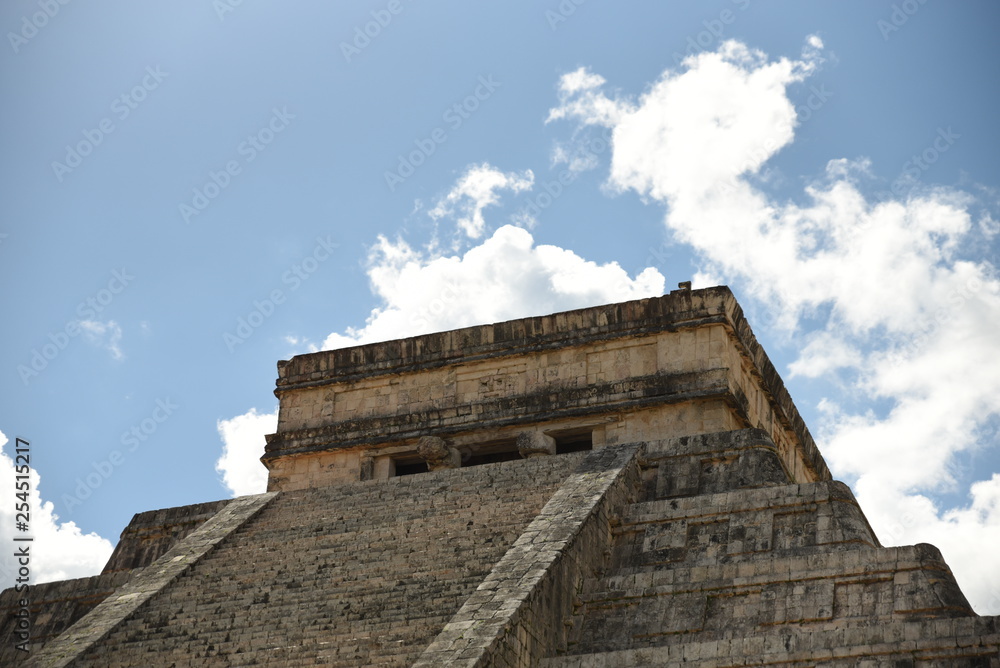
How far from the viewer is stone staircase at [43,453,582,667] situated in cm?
1205

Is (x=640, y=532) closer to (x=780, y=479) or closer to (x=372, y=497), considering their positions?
(x=780, y=479)

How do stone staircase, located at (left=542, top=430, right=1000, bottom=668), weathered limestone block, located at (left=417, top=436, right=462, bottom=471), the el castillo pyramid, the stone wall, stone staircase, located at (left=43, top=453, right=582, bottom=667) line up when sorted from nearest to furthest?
stone staircase, located at (left=542, top=430, right=1000, bottom=668) < the el castillo pyramid < stone staircase, located at (left=43, top=453, right=582, bottom=667) < the stone wall < weathered limestone block, located at (left=417, top=436, right=462, bottom=471)

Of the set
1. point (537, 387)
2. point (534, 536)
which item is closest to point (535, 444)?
point (537, 387)

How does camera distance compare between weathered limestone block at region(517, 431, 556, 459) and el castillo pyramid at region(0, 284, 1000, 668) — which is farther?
weathered limestone block at region(517, 431, 556, 459)

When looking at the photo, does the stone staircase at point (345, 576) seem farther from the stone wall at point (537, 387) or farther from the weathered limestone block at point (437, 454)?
the stone wall at point (537, 387)

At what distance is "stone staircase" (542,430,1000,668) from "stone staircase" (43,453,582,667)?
1238mm

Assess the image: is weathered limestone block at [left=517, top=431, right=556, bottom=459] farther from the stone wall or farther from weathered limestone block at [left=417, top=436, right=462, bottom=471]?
weathered limestone block at [left=417, top=436, right=462, bottom=471]

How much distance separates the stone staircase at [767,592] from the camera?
414 inches

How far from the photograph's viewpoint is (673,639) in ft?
37.8

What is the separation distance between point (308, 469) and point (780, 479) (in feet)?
23.1

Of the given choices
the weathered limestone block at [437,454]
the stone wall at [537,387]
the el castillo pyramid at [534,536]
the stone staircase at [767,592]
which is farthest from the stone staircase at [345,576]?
the stone wall at [537,387]

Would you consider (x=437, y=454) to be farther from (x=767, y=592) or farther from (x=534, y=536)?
(x=767, y=592)

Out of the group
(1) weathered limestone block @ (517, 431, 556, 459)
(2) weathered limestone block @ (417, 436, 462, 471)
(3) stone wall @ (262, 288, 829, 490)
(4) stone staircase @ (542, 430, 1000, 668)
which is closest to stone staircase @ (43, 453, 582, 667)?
(4) stone staircase @ (542, 430, 1000, 668)

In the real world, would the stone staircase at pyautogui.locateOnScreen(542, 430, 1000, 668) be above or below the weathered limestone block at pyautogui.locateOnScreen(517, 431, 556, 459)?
below
